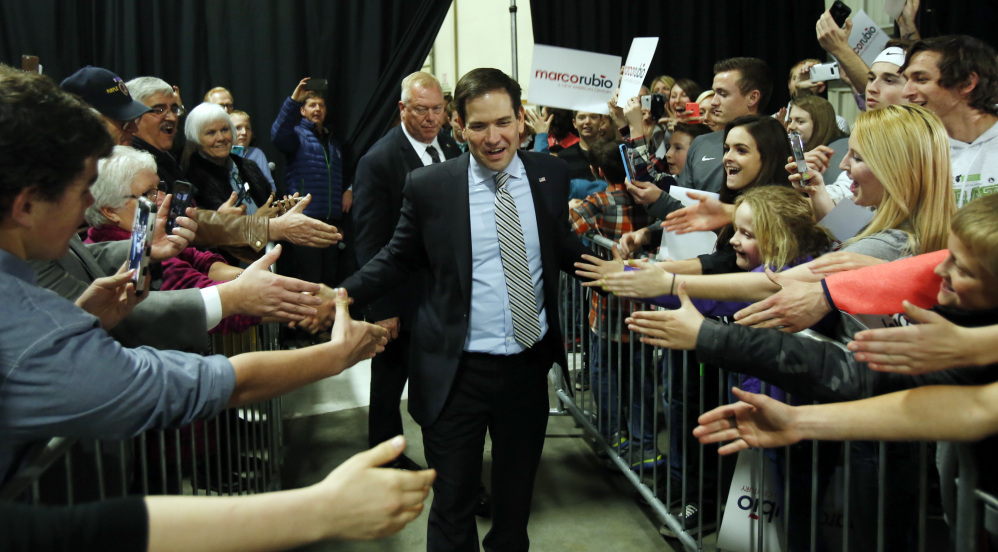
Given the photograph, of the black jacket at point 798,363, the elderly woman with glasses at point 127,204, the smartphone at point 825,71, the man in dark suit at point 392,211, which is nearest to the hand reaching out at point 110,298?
the elderly woman with glasses at point 127,204

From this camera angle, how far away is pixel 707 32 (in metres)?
7.56

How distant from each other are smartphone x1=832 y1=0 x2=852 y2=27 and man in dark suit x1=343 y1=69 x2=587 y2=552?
193 cm

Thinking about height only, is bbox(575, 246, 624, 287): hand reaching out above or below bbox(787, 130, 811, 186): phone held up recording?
below

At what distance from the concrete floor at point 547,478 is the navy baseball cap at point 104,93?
1852mm

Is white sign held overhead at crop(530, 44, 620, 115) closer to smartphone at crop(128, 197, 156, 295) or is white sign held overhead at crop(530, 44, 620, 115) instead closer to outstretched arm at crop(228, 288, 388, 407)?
outstretched arm at crop(228, 288, 388, 407)

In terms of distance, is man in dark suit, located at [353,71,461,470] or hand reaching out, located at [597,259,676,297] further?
man in dark suit, located at [353,71,461,470]

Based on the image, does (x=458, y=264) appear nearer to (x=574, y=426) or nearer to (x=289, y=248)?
(x=574, y=426)

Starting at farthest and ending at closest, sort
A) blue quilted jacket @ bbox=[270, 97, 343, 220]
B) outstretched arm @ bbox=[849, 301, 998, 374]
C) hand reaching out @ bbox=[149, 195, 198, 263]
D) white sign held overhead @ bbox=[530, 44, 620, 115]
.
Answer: blue quilted jacket @ bbox=[270, 97, 343, 220], white sign held overhead @ bbox=[530, 44, 620, 115], hand reaching out @ bbox=[149, 195, 198, 263], outstretched arm @ bbox=[849, 301, 998, 374]

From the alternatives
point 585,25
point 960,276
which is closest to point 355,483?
point 960,276

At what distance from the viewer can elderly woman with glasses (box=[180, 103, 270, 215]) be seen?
393 centimetres

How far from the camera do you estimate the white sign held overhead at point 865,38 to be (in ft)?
12.4

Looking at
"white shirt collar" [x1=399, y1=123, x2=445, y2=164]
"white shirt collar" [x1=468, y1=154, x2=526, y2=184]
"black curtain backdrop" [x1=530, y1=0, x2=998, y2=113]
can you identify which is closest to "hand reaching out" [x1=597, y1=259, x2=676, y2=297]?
"white shirt collar" [x1=468, y1=154, x2=526, y2=184]

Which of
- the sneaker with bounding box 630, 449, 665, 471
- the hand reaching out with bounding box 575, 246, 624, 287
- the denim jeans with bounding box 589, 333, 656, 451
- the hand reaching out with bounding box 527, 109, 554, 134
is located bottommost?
the sneaker with bounding box 630, 449, 665, 471

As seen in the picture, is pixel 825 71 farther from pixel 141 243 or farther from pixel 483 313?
pixel 141 243
